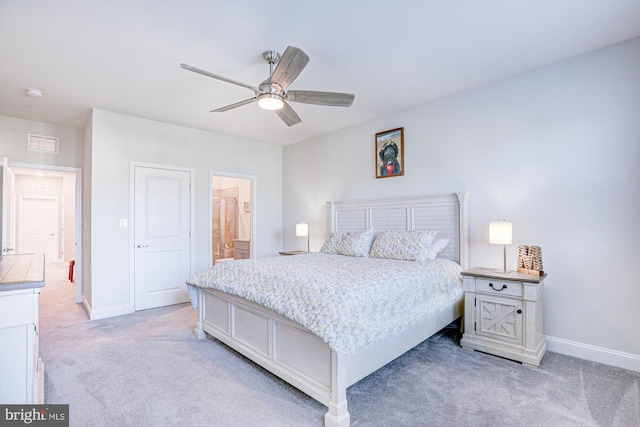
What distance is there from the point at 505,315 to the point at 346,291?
1.73 metres

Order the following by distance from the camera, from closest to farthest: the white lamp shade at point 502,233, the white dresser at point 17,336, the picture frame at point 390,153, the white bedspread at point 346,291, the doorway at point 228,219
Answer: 1. the white dresser at point 17,336
2. the white bedspread at point 346,291
3. the white lamp shade at point 502,233
4. the picture frame at point 390,153
5. the doorway at point 228,219

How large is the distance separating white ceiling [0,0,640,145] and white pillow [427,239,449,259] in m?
1.75

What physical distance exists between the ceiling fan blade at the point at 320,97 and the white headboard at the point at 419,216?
1.79 m

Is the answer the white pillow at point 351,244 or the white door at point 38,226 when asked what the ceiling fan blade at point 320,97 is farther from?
the white door at point 38,226

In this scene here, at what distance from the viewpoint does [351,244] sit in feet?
12.8

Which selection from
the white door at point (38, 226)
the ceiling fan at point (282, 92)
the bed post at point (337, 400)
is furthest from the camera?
the white door at point (38, 226)

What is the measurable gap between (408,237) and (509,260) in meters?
1.03

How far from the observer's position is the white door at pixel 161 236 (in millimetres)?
4309

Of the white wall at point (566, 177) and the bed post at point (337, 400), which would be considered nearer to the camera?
the bed post at point (337, 400)

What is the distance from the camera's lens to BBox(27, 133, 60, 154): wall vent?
14.1ft

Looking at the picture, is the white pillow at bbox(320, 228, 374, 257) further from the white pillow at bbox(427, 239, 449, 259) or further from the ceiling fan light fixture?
the ceiling fan light fixture

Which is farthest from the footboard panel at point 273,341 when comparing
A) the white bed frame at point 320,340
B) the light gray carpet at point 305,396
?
the light gray carpet at point 305,396

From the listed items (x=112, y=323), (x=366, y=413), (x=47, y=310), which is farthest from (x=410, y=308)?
(x=47, y=310)

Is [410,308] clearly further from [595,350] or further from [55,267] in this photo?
[55,267]
